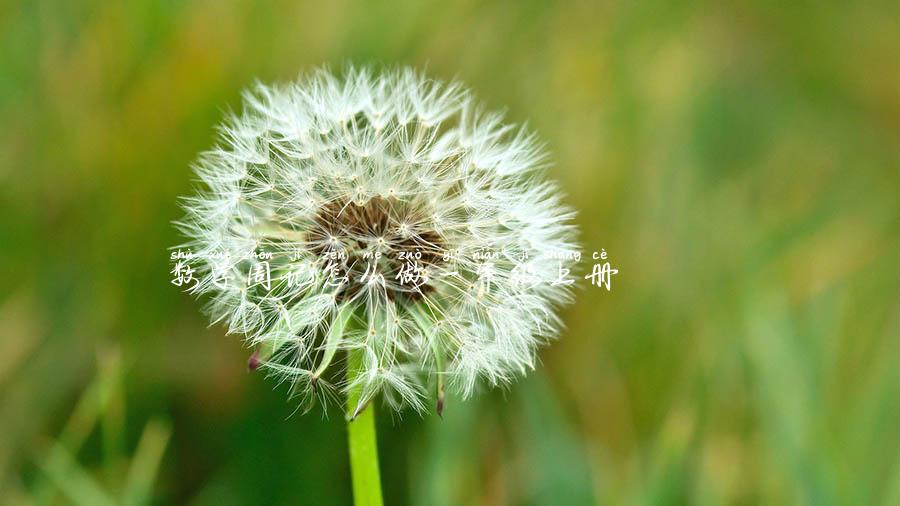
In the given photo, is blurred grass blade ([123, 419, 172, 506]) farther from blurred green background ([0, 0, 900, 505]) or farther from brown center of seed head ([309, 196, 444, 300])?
brown center of seed head ([309, 196, 444, 300])

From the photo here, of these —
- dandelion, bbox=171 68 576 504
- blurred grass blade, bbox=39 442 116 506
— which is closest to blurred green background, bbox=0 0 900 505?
blurred grass blade, bbox=39 442 116 506

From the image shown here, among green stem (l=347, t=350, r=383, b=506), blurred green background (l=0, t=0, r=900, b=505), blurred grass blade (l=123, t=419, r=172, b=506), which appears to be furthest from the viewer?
blurred green background (l=0, t=0, r=900, b=505)

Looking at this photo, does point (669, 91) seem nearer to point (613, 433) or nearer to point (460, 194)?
point (613, 433)

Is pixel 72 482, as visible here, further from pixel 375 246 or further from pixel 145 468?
pixel 375 246

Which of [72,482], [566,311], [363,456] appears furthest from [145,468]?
[566,311]

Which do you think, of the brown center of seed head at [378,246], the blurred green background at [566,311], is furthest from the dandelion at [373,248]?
the blurred green background at [566,311]

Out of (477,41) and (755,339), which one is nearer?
(755,339)

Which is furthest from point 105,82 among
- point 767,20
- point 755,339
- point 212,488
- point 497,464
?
point 767,20
